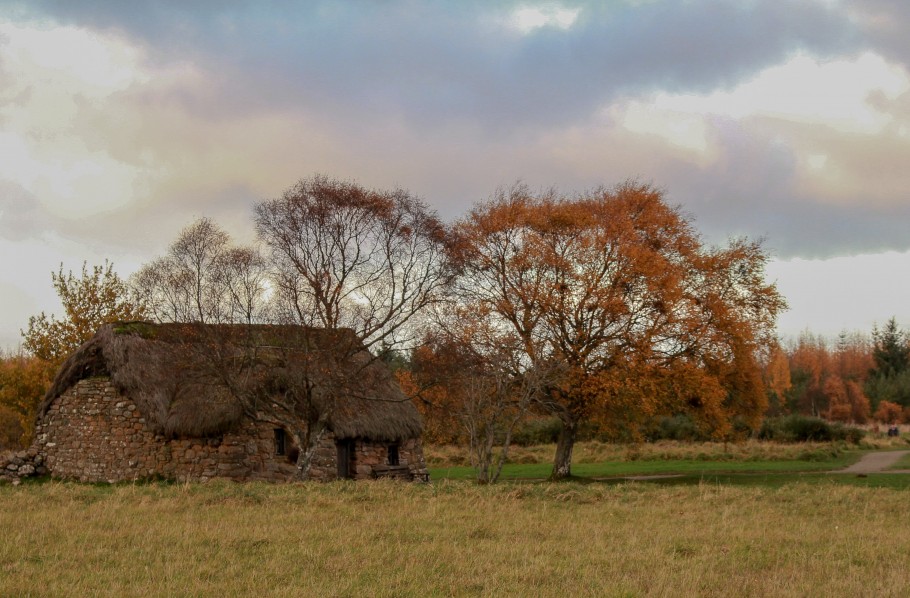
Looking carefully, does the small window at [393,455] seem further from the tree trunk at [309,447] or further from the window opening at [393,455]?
the tree trunk at [309,447]

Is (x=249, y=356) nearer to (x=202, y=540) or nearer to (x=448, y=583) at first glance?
(x=202, y=540)

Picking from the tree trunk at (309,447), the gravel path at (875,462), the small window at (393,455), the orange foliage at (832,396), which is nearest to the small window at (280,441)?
the tree trunk at (309,447)

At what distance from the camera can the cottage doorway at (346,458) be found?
3031 centimetres

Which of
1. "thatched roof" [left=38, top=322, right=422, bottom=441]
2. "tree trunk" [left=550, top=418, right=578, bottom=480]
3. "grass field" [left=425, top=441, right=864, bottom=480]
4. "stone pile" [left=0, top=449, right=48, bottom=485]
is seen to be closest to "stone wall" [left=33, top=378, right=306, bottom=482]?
"stone pile" [left=0, top=449, right=48, bottom=485]

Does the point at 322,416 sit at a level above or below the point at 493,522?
above

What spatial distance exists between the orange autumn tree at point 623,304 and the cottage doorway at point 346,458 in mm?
6921

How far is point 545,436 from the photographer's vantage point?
57.1 metres

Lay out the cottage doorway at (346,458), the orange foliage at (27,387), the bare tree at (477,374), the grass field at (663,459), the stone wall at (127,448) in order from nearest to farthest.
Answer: the bare tree at (477,374) → the stone wall at (127,448) → the cottage doorway at (346,458) → the orange foliage at (27,387) → the grass field at (663,459)

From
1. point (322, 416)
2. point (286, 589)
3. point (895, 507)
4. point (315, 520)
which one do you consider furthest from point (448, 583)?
point (322, 416)

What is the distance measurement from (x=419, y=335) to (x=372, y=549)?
1632cm

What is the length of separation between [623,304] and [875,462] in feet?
62.2

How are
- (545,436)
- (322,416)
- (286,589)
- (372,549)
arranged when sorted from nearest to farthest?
(286,589), (372,549), (322,416), (545,436)

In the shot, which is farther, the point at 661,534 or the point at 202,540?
A: the point at 661,534

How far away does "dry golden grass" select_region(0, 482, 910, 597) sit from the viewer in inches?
398
